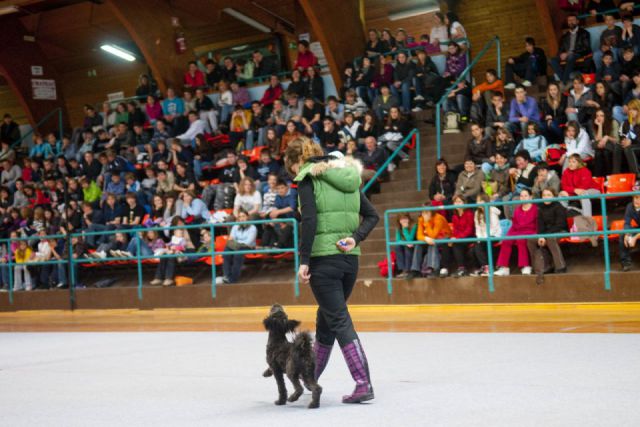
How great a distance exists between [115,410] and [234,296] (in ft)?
27.0

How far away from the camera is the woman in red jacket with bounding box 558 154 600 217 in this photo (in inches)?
425

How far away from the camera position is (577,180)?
10930 mm

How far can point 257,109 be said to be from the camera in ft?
56.5

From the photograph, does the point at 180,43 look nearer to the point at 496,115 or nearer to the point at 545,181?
the point at 496,115

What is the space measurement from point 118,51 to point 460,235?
1481 cm

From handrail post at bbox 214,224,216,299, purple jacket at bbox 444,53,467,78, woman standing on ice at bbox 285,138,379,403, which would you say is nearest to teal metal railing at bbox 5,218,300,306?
handrail post at bbox 214,224,216,299

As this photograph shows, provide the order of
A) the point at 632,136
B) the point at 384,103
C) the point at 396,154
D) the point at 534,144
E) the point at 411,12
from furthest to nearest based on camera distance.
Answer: the point at 411,12 < the point at 384,103 < the point at 396,154 < the point at 534,144 < the point at 632,136

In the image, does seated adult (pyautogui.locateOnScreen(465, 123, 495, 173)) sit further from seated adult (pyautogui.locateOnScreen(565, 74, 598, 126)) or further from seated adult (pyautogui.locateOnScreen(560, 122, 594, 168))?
seated adult (pyautogui.locateOnScreen(560, 122, 594, 168))

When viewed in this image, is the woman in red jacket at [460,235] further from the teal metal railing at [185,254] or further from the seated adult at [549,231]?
the teal metal railing at [185,254]

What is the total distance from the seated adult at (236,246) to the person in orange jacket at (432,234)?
3046mm

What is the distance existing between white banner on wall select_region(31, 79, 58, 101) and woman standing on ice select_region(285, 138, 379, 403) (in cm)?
1978

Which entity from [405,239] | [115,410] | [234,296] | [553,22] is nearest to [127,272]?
[234,296]

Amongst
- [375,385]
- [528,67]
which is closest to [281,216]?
[528,67]

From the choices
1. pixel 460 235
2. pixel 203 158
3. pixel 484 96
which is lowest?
pixel 460 235
